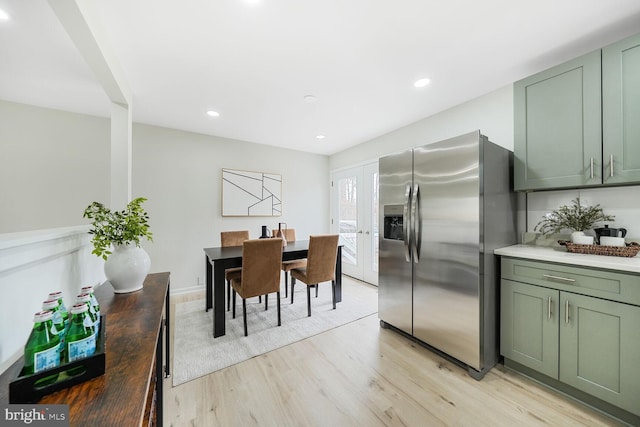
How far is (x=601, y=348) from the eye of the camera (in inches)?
57.8

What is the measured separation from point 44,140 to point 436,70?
4.29 m

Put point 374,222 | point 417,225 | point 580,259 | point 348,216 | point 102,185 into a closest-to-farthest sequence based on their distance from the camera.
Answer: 1. point 580,259
2. point 417,225
3. point 102,185
4. point 374,222
5. point 348,216

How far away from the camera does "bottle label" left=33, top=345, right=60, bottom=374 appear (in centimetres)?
61

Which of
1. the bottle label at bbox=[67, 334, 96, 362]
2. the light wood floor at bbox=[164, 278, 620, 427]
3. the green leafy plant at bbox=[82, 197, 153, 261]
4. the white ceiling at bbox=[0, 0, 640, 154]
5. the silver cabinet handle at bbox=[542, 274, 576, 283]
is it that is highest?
the white ceiling at bbox=[0, 0, 640, 154]

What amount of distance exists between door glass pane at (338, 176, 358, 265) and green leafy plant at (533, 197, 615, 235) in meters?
2.62

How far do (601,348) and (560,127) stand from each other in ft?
4.94

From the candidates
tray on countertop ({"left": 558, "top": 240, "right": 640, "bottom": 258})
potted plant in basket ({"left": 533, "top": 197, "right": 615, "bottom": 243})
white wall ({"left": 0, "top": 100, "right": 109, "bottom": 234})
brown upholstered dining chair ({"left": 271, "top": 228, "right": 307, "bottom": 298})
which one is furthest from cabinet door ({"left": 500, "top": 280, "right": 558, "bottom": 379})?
white wall ({"left": 0, "top": 100, "right": 109, "bottom": 234})

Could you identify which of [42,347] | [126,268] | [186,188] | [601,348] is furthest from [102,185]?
[601,348]

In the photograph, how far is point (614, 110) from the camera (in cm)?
162

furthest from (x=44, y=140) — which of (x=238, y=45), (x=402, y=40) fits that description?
A: (x=402, y=40)

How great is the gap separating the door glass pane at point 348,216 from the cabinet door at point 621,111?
120 inches

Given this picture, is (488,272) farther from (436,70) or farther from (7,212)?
(7,212)

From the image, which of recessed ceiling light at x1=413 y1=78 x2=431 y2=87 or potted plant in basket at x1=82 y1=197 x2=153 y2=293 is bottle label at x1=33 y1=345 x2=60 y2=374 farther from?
recessed ceiling light at x1=413 y1=78 x2=431 y2=87

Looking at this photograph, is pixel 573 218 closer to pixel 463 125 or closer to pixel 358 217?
pixel 463 125
